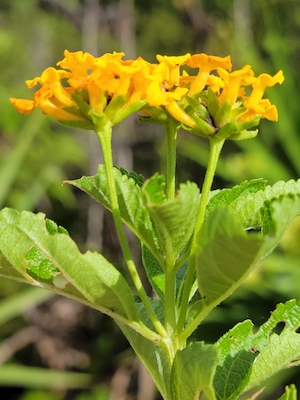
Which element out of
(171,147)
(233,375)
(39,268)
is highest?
(171,147)

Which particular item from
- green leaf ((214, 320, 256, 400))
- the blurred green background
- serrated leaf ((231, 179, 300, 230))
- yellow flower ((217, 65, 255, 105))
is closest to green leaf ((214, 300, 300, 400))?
green leaf ((214, 320, 256, 400))

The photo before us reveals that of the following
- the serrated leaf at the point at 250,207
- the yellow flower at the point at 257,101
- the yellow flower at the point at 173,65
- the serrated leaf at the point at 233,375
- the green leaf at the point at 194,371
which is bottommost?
the serrated leaf at the point at 233,375

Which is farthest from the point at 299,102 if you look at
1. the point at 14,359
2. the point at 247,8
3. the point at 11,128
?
the point at 14,359

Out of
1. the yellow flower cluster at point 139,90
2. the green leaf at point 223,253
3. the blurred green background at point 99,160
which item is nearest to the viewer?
the green leaf at point 223,253

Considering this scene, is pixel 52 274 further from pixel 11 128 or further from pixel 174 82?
pixel 11 128

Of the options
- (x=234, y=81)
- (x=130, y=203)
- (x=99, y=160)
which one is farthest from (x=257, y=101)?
(x=99, y=160)

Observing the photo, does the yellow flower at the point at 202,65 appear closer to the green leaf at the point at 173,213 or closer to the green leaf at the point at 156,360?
the green leaf at the point at 173,213

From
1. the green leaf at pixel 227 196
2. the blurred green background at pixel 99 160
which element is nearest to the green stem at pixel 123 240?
the green leaf at pixel 227 196

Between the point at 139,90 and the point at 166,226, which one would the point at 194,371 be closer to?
the point at 166,226

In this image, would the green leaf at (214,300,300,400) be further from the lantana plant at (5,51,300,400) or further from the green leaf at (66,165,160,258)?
the green leaf at (66,165,160,258)
